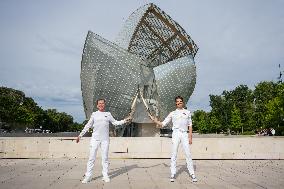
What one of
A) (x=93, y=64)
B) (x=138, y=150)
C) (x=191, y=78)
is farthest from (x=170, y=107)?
(x=138, y=150)

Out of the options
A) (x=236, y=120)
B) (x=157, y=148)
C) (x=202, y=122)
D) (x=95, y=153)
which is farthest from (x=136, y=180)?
(x=202, y=122)

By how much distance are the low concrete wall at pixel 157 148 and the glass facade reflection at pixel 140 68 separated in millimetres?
16575

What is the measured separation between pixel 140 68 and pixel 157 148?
18438 mm

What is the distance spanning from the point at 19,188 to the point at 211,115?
95241 mm

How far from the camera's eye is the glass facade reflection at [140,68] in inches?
1206

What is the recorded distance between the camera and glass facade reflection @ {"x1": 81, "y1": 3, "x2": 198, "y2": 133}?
30641mm

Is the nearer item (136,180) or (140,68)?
(136,180)

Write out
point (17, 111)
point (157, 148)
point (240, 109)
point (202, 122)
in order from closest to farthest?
1. point (157, 148)
2. point (17, 111)
3. point (240, 109)
4. point (202, 122)

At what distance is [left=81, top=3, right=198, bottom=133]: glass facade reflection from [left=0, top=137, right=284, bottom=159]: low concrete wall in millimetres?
16575

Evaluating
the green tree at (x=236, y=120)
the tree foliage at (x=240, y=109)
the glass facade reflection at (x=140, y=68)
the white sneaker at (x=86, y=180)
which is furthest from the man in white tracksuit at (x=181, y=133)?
the green tree at (x=236, y=120)

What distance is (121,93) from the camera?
3177 cm

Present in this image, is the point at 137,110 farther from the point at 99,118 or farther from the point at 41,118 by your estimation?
the point at 41,118

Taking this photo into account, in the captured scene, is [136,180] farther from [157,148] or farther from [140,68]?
[140,68]

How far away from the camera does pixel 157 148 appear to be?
14.3 meters
